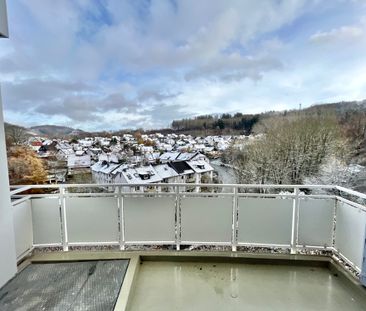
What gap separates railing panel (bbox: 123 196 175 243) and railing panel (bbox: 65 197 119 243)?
6.3 inches

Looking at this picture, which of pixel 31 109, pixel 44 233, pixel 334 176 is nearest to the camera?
pixel 44 233

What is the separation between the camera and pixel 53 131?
180 inches

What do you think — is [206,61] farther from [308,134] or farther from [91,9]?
[308,134]

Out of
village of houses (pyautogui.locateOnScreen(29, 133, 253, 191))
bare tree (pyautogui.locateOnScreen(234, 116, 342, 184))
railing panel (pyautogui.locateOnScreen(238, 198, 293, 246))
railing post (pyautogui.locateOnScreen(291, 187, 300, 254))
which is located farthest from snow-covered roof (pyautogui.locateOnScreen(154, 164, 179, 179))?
bare tree (pyautogui.locateOnScreen(234, 116, 342, 184))

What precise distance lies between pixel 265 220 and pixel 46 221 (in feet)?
8.75

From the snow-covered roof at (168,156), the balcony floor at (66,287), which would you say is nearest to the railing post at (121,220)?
the balcony floor at (66,287)

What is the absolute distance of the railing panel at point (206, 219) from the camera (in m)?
2.69

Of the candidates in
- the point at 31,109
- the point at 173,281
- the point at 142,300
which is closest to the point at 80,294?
the point at 142,300

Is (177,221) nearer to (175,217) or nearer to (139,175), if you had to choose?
(175,217)

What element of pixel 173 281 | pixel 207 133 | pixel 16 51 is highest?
pixel 16 51

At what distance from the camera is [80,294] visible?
199 cm

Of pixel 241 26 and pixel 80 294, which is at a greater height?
pixel 241 26

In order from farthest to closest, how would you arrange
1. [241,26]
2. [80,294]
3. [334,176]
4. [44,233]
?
[334,176]
[241,26]
[44,233]
[80,294]

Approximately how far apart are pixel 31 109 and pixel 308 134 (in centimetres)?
849
